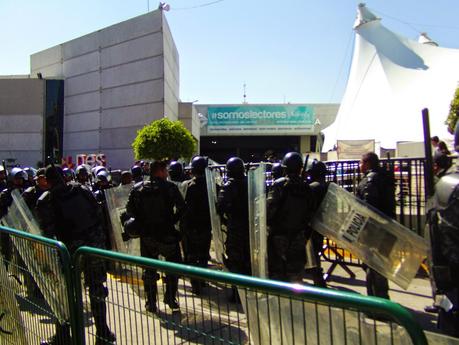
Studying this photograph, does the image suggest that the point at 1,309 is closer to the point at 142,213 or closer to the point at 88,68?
the point at 142,213

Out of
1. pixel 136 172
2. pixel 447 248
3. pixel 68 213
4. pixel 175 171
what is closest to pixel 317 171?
pixel 175 171

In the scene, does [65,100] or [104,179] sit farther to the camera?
[65,100]

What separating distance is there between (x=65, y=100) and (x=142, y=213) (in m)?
34.4

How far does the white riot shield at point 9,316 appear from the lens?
11.5 feet

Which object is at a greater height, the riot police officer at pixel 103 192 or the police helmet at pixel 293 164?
the police helmet at pixel 293 164

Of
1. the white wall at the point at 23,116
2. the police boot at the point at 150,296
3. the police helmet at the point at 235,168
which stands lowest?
the police boot at the point at 150,296

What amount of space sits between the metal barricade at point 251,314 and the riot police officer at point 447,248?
85 centimetres

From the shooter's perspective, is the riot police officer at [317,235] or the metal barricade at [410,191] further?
the metal barricade at [410,191]

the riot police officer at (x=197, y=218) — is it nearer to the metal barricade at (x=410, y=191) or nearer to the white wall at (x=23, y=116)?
the metal barricade at (x=410, y=191)

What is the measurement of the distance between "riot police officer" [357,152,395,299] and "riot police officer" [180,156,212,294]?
6.69 ft

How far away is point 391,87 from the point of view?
96.4ft

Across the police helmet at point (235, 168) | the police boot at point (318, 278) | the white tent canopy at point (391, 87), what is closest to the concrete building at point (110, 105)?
the white tent canopy at point (391, 87)

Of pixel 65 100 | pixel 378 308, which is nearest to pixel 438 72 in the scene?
pixel 65 100

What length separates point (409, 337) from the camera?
4.58ft
